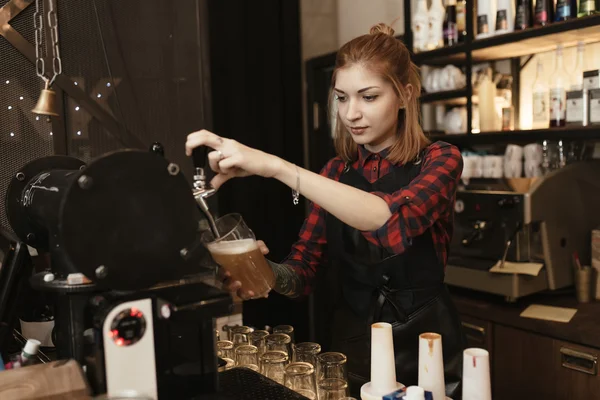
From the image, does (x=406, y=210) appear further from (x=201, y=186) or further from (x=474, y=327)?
(x=474, y=327)

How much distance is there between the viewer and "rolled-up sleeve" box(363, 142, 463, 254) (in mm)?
1421

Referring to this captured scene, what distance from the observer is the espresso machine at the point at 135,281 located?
0.88 m

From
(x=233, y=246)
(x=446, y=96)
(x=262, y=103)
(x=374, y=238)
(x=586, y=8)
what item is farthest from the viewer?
(x=262, y=103)

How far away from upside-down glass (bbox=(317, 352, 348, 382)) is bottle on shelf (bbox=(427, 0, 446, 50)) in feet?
7.21

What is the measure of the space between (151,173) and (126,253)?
13 cm

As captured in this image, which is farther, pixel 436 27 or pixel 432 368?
pixel 436 27

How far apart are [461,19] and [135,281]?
242 cm

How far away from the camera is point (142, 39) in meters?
3.23

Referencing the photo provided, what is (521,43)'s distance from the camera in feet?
8.44

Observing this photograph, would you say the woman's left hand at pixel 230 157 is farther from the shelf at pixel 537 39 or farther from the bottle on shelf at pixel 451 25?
the bottle on shelf at pixel 451 25

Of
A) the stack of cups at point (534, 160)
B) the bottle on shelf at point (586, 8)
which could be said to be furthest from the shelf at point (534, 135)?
the bottle on shelf at point (586, 8)

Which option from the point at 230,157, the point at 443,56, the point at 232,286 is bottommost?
the point at 232,286

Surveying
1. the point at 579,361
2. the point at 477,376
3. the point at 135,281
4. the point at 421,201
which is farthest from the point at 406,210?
the point at 579,361

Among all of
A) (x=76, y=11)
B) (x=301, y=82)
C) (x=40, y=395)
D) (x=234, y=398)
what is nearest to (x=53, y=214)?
(x=40, y=395)
